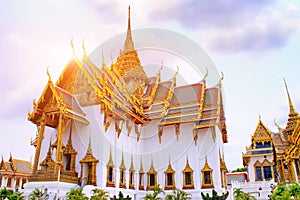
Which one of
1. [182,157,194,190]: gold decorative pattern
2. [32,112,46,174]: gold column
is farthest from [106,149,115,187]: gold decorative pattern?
[182,157,194,190]: gold decorative pattern

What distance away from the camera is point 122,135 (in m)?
13.2

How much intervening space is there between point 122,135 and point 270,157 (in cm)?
1100

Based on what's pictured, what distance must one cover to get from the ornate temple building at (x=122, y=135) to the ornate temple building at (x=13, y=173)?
13.4 m

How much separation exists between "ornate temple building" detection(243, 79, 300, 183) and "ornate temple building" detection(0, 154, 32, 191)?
18.8m

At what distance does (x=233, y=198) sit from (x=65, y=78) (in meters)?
10.0

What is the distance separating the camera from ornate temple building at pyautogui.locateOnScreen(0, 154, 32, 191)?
24641 millimetres

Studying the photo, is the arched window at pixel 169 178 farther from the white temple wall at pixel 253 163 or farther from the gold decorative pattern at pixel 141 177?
the white temple wall at pixel 253 163

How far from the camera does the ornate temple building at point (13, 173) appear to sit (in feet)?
80.8

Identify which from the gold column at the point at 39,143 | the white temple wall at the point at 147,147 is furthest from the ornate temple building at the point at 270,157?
the gold column at the point at 39,143

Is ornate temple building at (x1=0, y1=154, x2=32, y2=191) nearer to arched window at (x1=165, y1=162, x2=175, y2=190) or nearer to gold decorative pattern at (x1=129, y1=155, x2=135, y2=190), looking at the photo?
gold decorative pattern at (x1=129, y1=155, x2=135, y2=190)

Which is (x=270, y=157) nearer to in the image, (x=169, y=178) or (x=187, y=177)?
(x=187, y=177)

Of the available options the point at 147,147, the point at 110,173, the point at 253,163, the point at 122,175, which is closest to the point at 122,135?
the point at 122,175

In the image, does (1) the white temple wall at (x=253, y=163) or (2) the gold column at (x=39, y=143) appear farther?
(1) the white temple wall at (x=253, y=163)

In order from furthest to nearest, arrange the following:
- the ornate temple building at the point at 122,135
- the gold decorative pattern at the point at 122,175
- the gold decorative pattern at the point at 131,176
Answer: the gold decorative pattern at the point at 131,176, the gold decorative pattern at the point at 122,175, the ornate temple building at the point at 122,135
